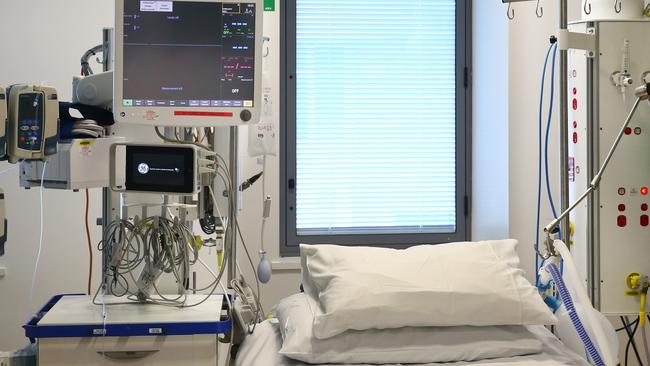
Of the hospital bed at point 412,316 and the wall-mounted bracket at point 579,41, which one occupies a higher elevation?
the wall-mounted bracket at point 579,41

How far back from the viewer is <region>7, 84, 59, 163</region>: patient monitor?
2.00 meters

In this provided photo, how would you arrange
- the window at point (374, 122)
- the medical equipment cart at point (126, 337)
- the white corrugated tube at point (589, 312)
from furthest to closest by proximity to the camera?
1. the window at point (374, 122)
2. the medical equipment cart at point (126, 337)
3. the white corrugated tube at point (589, 312)

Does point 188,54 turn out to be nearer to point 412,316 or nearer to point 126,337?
point 126,337

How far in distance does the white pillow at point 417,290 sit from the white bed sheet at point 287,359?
108 millimetres

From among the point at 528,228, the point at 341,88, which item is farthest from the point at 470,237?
the point at 341,88

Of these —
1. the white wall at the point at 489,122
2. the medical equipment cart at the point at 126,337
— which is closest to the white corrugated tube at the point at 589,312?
the medical equipment cart at the point at 126,337

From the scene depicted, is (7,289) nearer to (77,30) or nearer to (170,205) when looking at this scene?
(77,30)

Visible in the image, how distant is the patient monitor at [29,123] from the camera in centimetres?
200

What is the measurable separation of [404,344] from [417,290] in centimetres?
16

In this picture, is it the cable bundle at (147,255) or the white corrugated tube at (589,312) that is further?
the cable bundle at (147,255)

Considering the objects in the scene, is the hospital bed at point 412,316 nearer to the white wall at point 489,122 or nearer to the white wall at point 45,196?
the white wall at point 45,196

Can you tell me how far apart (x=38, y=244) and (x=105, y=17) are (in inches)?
44.0

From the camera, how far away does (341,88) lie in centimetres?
432

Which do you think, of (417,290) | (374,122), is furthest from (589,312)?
(374,122)
